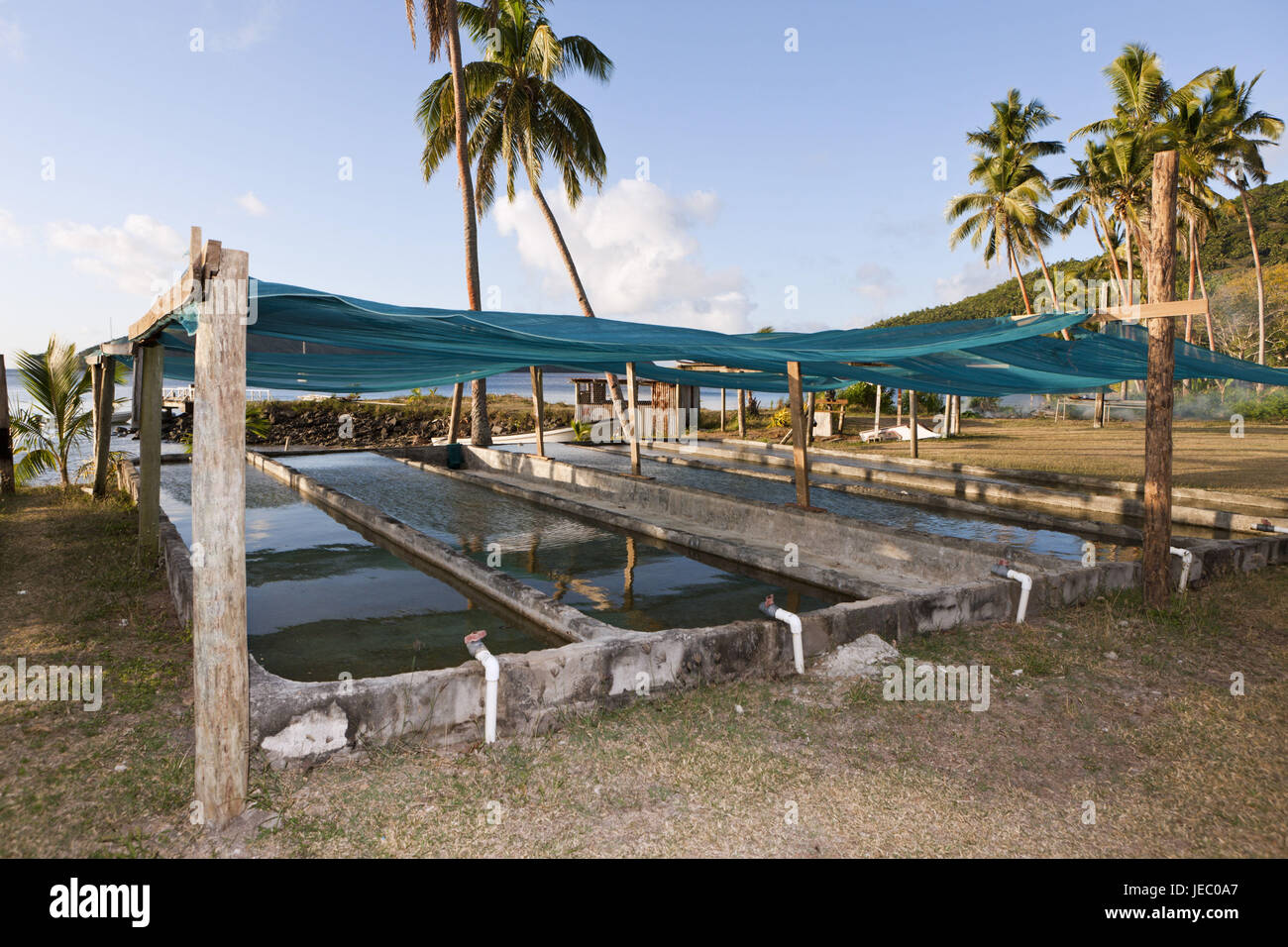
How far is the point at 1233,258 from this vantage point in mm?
48938

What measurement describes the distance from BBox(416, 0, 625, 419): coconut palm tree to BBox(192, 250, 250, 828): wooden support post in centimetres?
1330

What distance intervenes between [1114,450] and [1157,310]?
13803 mm

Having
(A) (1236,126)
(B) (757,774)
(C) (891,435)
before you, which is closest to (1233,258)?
(A) (1236,126)

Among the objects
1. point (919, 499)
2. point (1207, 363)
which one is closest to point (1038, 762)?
point (1207, 363)

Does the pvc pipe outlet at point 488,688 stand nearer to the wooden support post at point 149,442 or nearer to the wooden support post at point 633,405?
the wooden support post at point 149,442

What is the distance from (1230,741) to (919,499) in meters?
8.17

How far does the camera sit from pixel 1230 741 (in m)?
3.69

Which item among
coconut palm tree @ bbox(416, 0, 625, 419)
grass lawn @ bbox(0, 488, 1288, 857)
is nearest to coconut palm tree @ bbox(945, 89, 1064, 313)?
coconut palm tree @ bbox(416, 0, 625, 419)

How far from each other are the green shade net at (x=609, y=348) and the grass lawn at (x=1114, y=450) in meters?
3.51

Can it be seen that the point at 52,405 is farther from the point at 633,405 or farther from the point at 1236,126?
the point at 1236,126

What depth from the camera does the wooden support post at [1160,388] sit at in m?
5.61

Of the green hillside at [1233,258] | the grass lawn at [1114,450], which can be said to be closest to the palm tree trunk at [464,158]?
the grass lawn at [1114,450]
